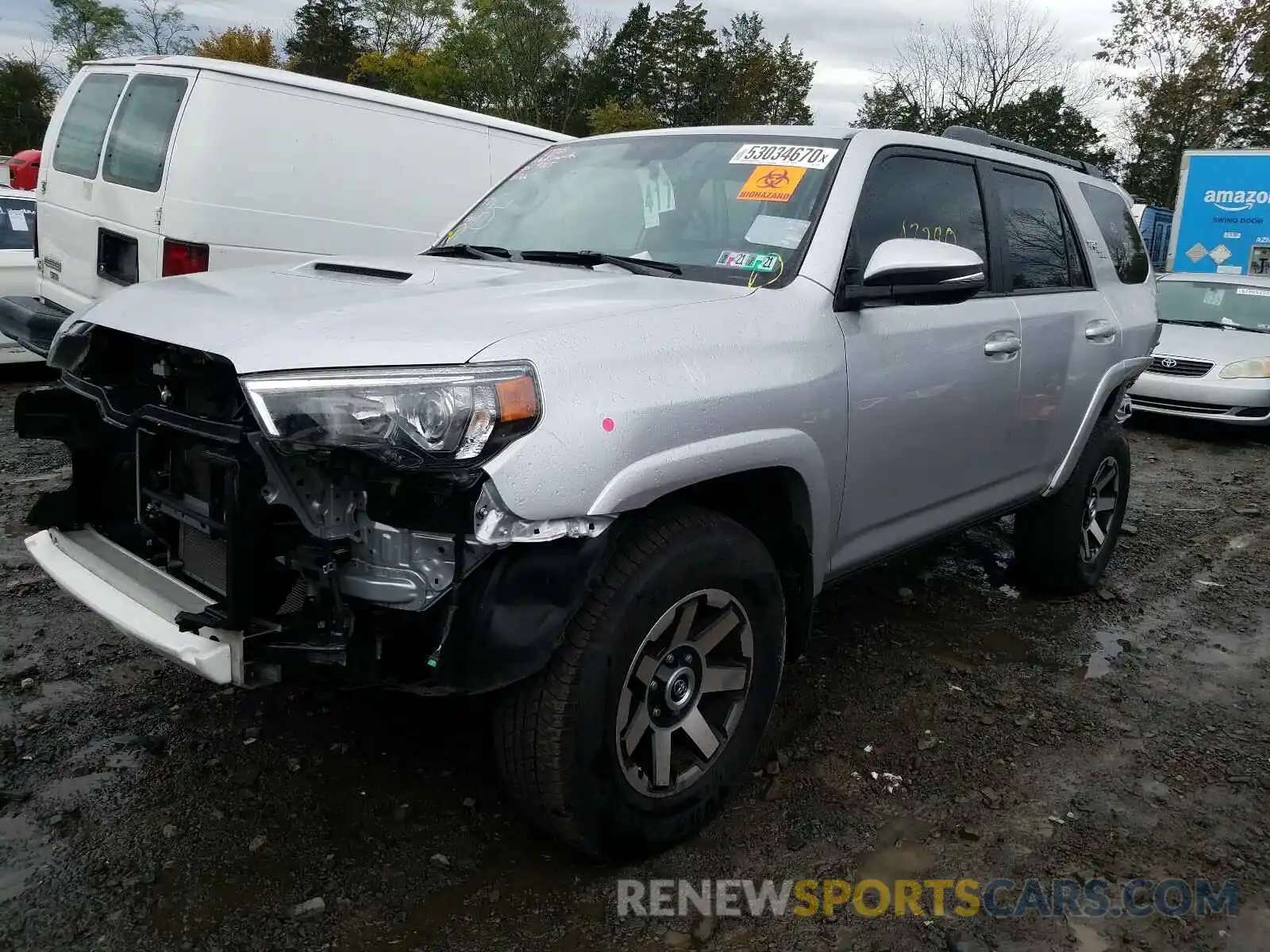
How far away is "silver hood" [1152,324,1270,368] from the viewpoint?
373 inches

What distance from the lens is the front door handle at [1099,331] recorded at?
163 inches

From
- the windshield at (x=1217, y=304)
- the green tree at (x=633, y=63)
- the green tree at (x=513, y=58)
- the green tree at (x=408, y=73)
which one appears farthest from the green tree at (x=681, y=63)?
the windshield at (x=1217, y=304)

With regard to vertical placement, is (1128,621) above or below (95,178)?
below

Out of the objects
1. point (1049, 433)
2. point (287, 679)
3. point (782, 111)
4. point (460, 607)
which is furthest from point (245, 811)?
point (782, 111)

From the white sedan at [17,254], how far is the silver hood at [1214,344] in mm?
9640

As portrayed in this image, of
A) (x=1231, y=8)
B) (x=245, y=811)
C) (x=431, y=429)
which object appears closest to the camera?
(x=431, y=429)

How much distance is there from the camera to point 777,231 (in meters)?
2.96

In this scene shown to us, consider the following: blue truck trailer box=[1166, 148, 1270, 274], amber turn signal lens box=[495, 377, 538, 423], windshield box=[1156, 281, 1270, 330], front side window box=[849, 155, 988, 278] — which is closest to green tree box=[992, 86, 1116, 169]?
blue truck trailer box=[1166, 148, 1270, 274]

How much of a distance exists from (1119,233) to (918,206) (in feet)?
6.48

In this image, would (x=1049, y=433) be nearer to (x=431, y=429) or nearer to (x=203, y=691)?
(x=431, y=429)

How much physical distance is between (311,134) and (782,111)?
155 feet

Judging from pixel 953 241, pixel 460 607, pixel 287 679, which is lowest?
pixel 287 679

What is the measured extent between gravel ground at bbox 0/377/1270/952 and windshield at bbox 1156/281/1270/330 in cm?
713

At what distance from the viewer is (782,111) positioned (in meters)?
49.5
